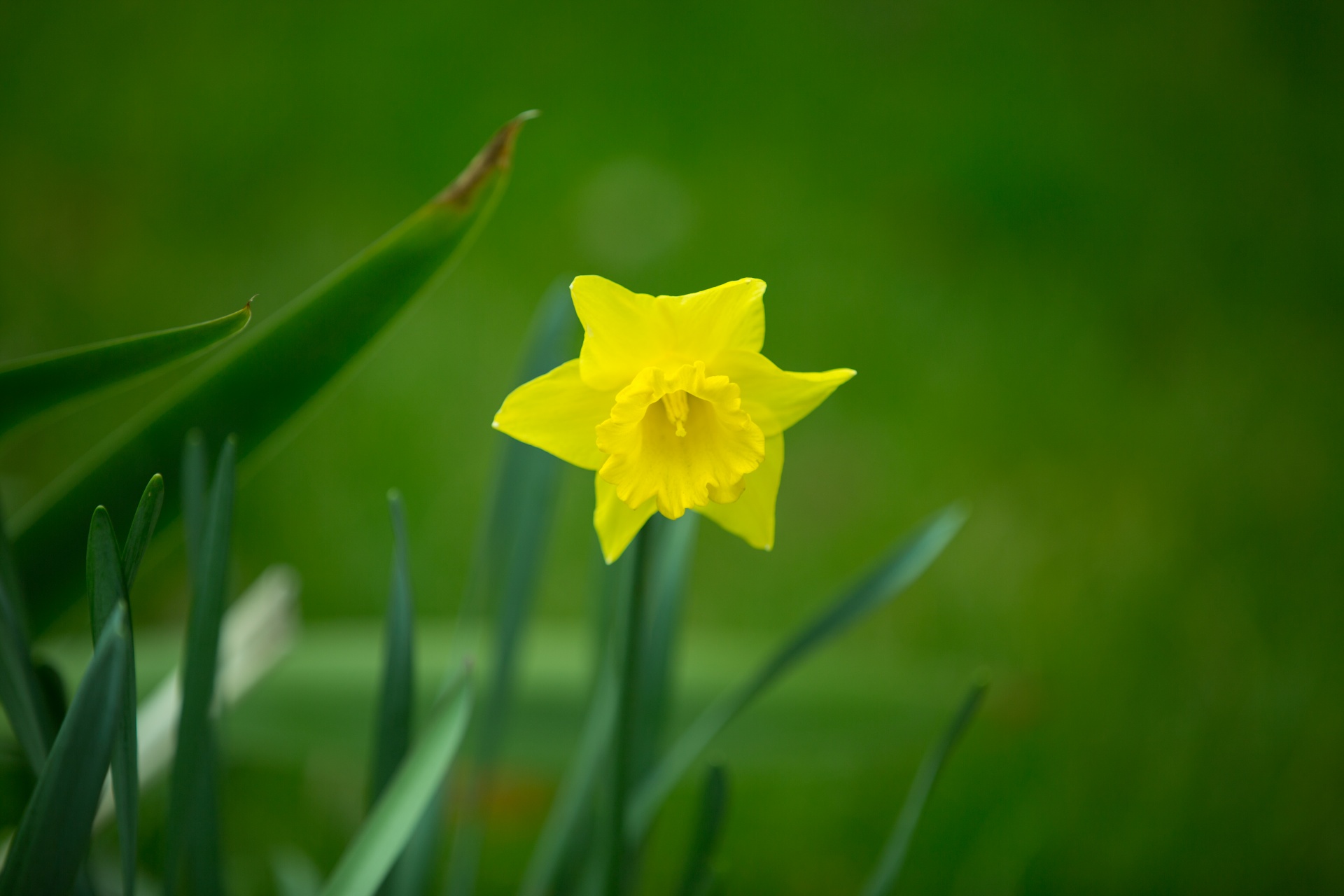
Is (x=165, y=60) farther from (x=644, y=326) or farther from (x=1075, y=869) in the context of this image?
(x=1075, y=869)

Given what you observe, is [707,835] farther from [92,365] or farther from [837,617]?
[92,365]

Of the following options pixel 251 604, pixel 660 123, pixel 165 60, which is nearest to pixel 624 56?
pixel 660 123

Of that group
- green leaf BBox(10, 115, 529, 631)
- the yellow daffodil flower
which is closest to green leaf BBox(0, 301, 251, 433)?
green leaf BBox(10, 115, 529, 631)

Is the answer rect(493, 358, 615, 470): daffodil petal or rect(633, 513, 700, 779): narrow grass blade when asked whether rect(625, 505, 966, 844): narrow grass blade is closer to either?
rect(633, 513, 700, 779): narrow grass blade

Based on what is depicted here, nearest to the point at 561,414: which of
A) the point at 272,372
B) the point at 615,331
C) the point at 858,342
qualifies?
the point at 615,331

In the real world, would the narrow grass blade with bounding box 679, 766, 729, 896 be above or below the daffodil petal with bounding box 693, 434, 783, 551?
below

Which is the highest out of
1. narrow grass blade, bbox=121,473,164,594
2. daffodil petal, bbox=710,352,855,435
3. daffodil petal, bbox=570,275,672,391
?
daffodil petal, bbox=570,275,672,391

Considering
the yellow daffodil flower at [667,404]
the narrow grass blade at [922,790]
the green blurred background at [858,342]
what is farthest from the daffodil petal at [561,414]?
the green blurred background at [858,342]

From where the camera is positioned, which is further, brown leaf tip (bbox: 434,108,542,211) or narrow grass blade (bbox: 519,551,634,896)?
narrow grass blade (bbox: 519,551,634,896)
